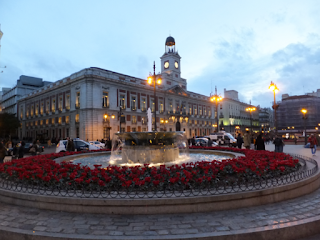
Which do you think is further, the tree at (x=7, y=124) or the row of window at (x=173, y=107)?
the tree at (x=7, y=124)

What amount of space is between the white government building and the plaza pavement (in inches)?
810

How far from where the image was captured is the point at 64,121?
40219 millimetres

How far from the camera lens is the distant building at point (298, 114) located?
56.2 metres

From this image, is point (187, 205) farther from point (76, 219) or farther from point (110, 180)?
point (76, 219)

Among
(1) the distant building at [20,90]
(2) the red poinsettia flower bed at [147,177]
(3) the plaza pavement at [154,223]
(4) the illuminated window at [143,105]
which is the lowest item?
(3) the plaza pavement at [154,223]

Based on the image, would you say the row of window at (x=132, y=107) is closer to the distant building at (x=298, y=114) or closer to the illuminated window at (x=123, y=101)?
the illuminated window at (x=123, y=101)

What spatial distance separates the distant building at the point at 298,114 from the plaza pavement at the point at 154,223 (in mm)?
57607

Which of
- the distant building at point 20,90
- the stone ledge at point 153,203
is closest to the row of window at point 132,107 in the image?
the distant building at point 20,90

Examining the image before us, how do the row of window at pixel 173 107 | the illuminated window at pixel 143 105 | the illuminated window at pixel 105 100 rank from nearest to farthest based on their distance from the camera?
1. the illuminated window at pixel 105 100
2. the row of window at pixel 173 107
3. the illuminated window at pixel 143 105

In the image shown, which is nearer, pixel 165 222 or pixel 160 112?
pixel 165 222

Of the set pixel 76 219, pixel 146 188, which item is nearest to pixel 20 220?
pixel 76 219

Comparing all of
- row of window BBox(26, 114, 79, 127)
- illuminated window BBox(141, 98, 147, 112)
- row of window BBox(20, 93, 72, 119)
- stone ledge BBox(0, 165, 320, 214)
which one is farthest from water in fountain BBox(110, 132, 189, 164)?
illuminated window BBox(141, 98, 147, 112)

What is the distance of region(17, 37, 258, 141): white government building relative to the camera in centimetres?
3553

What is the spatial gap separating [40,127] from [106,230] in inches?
1945
